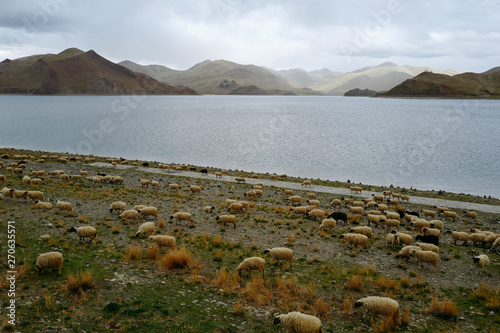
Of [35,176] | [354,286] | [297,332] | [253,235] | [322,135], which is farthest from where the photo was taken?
[322,135]

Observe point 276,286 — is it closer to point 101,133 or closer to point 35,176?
point 35,176

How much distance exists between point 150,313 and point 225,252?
5987mm

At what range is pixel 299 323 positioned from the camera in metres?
8.84

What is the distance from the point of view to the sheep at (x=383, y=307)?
9742 millimetres

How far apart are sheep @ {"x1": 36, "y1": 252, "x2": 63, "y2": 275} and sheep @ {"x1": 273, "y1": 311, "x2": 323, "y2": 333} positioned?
28.5 feet

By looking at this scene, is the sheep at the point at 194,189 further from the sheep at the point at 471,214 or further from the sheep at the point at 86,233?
the sheep at the point at 471,214

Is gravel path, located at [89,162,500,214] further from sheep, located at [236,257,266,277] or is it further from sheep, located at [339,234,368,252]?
sheep, located at [236,257,266,277]

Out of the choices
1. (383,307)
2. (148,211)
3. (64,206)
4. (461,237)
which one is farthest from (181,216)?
(461,237)

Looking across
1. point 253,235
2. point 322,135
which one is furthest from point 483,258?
point 322,135

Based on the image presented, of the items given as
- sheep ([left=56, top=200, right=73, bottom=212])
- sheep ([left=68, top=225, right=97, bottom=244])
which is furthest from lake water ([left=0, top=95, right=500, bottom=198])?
sheep ([left=68, top=225, right=97, bottom=244])

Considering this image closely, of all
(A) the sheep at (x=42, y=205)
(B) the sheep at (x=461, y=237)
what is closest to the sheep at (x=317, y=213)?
(B) the sheep at (x=461, y=237)

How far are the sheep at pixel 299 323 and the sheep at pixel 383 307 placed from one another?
7.30 ft

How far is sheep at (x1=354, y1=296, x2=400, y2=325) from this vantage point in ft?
32.0

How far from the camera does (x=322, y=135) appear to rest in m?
89.2
